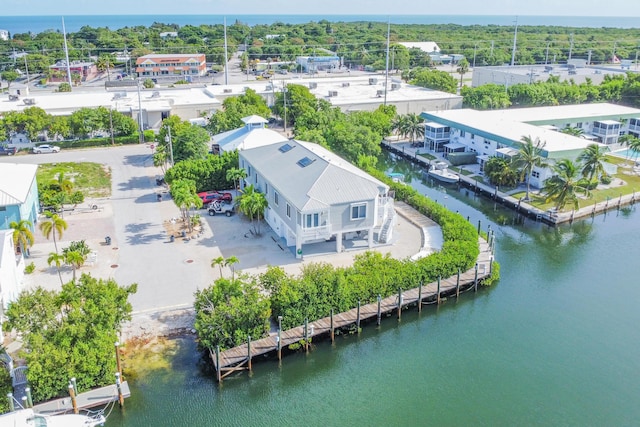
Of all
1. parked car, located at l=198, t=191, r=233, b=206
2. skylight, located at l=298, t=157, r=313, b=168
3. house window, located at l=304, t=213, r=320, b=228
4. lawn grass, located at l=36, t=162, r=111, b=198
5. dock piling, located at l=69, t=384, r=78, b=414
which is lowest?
dock piling, located at l=69, t=384, r=78, b=414

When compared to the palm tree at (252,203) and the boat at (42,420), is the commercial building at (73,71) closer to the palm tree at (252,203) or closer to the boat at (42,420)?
the palm tree at (252,203)

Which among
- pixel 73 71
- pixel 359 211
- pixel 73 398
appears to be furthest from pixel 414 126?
pixel 73 71

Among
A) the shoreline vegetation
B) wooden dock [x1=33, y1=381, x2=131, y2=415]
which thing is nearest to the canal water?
wooden dock [x1=33, y1=381, x2=131, y2=415]

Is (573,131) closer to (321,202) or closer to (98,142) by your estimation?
(321,202)

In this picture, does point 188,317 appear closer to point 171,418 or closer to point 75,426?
point 171,418

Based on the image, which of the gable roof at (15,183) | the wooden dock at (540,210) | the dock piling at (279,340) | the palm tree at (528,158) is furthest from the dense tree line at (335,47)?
the dock piling at (279,340)

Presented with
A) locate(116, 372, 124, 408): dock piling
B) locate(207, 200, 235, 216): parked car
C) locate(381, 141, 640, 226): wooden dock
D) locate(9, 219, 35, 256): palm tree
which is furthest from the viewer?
locate(381, 141, 640, 226): wooden dock

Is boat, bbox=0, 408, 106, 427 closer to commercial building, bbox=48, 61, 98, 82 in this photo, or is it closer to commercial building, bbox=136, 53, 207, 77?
commercial building, bbox=136, 53, 207, 77
